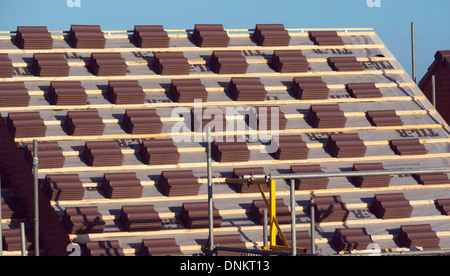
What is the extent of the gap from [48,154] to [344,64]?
11232 mm

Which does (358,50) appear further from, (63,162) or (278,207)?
(63,162)

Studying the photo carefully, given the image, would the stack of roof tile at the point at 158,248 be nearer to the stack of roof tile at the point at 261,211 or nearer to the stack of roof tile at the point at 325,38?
the stack of roof tile at the point at 261,211

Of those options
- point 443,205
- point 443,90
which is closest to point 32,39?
point 443,205

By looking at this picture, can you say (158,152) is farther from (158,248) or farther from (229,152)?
(158,248)

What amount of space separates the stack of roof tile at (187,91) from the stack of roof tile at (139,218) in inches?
196

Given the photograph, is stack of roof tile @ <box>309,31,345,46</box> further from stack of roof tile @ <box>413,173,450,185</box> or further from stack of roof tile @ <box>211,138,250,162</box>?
stack of roof tile @ <box>211,138,250,162</box>

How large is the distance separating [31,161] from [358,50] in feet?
43.9

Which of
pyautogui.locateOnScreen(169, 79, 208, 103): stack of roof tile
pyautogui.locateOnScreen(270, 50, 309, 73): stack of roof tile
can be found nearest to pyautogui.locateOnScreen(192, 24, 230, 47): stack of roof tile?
pyautogui.locateOnScreen(270, 50, 309, 73): stack of roof tile

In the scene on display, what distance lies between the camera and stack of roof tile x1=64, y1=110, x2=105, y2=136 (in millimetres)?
23969

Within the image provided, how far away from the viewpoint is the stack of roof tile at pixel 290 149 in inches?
1000

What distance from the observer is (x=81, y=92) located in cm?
2502

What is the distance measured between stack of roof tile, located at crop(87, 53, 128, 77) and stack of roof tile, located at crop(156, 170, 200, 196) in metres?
4.43

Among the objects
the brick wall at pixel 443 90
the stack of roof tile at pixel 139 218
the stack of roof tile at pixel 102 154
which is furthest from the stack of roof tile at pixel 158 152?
the brick wall at pixel 443 90
